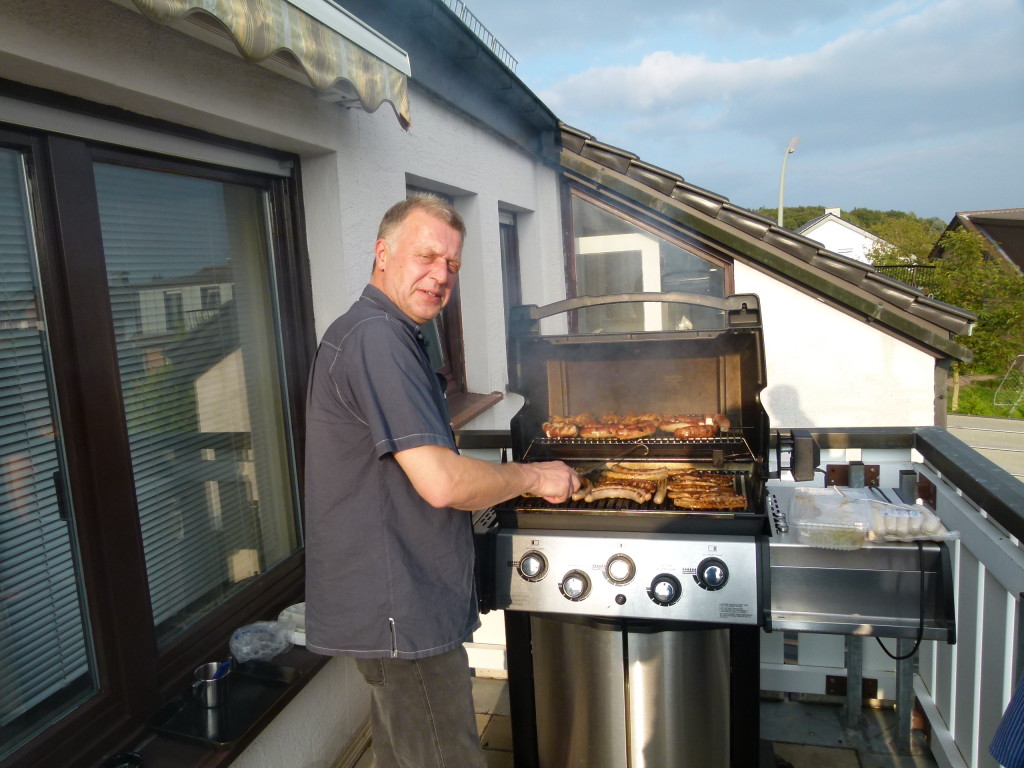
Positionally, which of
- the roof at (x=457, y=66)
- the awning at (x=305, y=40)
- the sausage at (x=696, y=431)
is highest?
the roof at (x=457, y=66)

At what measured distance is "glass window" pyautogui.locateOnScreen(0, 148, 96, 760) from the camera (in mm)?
1713

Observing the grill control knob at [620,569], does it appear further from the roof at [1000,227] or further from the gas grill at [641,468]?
the roof at [1000,227]

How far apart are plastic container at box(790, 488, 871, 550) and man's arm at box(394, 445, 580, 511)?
92 cm

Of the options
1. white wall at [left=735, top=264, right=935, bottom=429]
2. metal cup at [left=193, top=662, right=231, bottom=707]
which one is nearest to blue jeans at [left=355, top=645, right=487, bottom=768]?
metal cup at [left=193, top=662, right=231, bottom=707]

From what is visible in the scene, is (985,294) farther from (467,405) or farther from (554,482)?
(554,482)

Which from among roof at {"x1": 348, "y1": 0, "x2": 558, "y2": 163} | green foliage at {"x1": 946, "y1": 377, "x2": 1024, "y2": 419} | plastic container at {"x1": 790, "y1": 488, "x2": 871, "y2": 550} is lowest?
green foliage at {"x1": 946, "y1": 377, "x2": 1024, "y2": 419}

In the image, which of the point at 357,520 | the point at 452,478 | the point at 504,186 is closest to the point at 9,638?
the point at 357,520

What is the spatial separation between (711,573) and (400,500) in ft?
3.31

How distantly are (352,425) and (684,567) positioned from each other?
3.70ft

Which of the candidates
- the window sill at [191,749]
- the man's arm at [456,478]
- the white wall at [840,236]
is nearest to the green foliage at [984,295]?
the white wall at [840,236]

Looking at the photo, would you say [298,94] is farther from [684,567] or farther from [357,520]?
[684,567]

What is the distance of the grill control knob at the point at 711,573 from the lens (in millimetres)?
2145

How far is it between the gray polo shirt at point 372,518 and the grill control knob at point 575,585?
1.47 ft

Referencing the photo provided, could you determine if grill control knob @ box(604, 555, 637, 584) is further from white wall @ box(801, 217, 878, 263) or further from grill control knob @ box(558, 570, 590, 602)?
white wall @ box(801, 217, 878, 263)
